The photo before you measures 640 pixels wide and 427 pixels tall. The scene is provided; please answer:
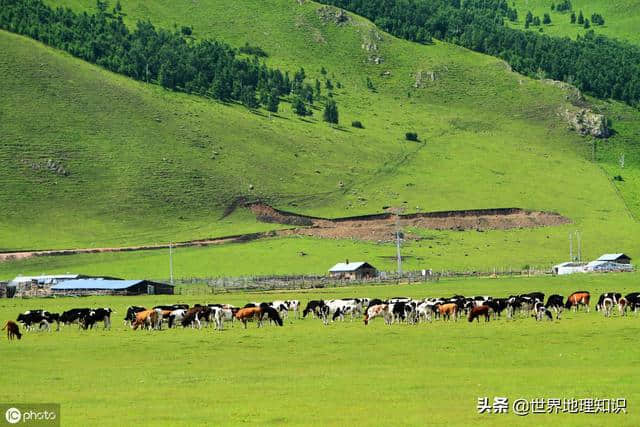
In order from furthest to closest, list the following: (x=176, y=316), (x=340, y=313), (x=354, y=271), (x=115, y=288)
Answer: (x=354, y=271) < (x=115, y=288) < (x=340, y=313) < (x=176, y=316)

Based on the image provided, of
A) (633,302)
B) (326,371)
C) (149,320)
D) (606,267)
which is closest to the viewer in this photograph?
(326,371)

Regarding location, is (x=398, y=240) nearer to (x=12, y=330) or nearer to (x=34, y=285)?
(x=34, y=285)

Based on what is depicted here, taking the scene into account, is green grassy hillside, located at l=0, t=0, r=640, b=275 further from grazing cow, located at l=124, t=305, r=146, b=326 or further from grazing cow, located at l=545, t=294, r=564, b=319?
grazing cow, located at l=545, t=294, r=564, b=319

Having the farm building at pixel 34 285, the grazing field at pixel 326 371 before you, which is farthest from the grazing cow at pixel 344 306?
the farm building at pixel 34 285

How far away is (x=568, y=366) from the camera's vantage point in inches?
1542

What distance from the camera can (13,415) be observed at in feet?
97.7

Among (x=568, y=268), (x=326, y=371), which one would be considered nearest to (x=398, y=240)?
(x=568, y=268)

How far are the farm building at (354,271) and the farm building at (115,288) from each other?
20.1 metres

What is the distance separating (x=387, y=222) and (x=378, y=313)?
3754 inches

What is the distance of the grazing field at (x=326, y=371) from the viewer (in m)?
31.0

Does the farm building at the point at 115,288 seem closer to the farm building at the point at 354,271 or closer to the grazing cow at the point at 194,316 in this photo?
the farm building at the point at 354,271

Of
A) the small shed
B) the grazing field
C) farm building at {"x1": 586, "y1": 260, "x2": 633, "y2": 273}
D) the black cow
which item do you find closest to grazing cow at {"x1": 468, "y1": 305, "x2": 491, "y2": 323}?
the grazing field

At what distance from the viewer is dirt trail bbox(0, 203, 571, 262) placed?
150m

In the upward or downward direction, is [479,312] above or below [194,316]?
below
